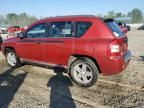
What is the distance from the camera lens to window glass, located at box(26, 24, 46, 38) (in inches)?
268

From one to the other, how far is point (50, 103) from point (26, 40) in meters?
2.99

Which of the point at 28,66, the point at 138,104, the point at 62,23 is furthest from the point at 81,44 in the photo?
the point at 28,66

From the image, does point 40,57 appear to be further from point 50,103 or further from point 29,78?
point 50,103

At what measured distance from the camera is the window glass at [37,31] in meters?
6.81

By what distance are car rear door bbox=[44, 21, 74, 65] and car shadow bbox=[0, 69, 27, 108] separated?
109 centimetres

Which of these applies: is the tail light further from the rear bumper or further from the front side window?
the front side window

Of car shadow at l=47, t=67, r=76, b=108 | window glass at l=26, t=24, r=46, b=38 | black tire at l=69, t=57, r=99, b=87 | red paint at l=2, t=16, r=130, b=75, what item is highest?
window glass at l=26, t=24, r=46, b=38

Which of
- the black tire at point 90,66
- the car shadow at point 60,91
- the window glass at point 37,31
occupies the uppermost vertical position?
the window glass at point 37,31

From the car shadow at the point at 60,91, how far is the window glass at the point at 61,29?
132cm

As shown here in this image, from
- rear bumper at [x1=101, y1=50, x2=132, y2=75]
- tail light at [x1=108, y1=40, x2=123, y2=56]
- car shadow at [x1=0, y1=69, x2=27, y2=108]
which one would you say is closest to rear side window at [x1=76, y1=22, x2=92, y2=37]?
tail light at [x1=108, y1=40, x2=123, y2=56]

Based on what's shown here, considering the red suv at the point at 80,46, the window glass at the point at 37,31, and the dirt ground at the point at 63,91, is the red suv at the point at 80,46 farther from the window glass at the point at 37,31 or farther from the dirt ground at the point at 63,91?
the dirt ground at the point at 63,91

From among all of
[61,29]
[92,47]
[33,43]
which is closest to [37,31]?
[33,43]

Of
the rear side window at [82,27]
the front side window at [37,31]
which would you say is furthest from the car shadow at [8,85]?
the rear side window at [82,27]

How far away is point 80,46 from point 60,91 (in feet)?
4.14
